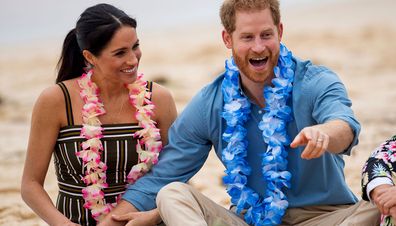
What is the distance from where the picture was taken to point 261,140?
14.1 feet

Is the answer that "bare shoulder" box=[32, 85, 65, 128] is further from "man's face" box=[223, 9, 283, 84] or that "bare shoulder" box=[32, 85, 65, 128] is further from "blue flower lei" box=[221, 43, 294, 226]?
"man's face" box=[223, 9, 283, 84]

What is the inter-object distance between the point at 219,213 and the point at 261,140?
1.62 feet

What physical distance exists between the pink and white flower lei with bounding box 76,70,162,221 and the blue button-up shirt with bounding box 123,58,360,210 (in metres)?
0.08

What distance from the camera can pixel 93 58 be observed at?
4527 millimetres

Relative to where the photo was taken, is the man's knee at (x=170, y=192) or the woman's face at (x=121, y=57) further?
the woman's face at (x=121, y=57)

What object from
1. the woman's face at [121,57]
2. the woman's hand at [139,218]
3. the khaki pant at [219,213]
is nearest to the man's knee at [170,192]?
the khaki pant at [219,213]

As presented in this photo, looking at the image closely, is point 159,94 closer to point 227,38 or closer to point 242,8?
point 227,38

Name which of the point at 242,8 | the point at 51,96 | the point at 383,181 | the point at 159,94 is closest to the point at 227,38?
the point at 242,8

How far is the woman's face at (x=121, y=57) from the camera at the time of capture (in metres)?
4.42

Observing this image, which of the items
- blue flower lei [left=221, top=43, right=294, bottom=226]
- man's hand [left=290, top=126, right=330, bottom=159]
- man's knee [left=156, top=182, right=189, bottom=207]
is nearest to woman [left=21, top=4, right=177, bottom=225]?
man's knee [left=156, top=182, right=189, bottom=207]

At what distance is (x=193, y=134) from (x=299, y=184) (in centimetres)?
71

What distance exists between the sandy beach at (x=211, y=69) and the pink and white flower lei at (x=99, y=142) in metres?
1.30

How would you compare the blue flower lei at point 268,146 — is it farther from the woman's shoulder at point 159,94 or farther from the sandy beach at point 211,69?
the sandy beach at point 211,69

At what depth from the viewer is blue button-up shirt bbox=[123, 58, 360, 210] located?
13.3 ft
